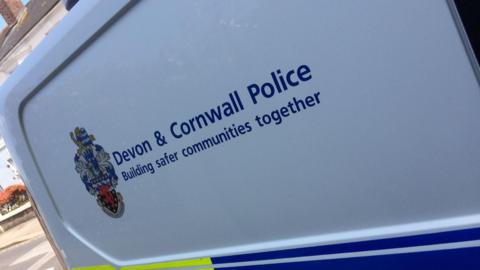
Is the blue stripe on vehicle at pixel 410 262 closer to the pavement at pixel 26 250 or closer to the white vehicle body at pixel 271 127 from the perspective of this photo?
the white vehicle body at pixel 271 127

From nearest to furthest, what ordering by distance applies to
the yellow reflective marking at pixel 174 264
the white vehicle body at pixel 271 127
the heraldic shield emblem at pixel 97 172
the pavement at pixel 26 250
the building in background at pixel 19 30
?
the white vehicle body at pixel 271 127, the yellow reflective marking at pixel 174 264, the heraldic shield emblem at pixel 97 172, the pavement at pixel 26 250, the building in background at pixel 19 30

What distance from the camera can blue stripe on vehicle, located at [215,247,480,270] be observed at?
132cm

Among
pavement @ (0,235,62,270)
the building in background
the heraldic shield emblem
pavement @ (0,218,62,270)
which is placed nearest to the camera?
the heraldic shield emblem

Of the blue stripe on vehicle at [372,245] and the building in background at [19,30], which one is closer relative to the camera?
the blue stripe on vehicle at [372,245]

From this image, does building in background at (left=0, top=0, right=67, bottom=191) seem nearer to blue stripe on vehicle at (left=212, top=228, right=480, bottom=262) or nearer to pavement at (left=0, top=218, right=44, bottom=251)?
pavement at (left=0, top=218, right=44, bottom=251)

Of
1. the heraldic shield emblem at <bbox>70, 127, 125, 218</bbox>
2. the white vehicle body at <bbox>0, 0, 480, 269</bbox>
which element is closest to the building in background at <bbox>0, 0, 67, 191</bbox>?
the heraldic shield emblem at <bbox>70, 127, 125, 218</bbox>

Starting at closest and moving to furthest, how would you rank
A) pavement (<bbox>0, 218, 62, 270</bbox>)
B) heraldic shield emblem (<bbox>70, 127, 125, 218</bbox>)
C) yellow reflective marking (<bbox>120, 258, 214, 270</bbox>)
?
yellow reflective marking (<bbox>120, 258, 214, 270</bbox>) → heraldic shield emblem (<bbox>70, 127, 125, 218</bbox>) → pavement (<bbox>0, 218, 62, 270</bbox>)

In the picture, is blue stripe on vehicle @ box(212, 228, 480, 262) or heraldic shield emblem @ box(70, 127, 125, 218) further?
heraldic shield emblem @ box(70, 127, 125, 218)

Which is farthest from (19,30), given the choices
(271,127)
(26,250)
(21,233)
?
(271,127)

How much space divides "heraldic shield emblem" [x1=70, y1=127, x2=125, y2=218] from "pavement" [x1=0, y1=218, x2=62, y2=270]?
7155 millimetres

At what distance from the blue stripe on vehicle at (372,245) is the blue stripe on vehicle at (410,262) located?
3cm

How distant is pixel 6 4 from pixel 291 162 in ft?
94.9

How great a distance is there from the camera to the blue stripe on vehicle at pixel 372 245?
1.31 meters

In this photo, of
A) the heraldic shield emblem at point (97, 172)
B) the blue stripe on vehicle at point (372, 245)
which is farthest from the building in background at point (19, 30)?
the blue stripe on vehicle at point (372, 245)
